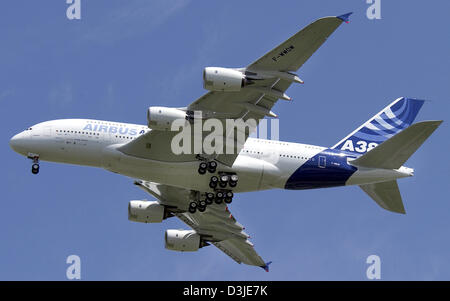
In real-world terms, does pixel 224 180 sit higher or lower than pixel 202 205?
higher

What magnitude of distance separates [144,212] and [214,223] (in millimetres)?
5451

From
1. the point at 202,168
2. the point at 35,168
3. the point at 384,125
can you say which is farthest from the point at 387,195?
the point at 35,168

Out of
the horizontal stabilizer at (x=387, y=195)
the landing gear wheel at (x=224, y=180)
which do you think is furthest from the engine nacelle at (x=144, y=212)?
the horizontal stabilizer at (x=387, y=195)

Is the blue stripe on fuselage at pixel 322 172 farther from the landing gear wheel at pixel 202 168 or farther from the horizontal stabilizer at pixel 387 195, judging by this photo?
the landing gear wheel at pixel 202 168

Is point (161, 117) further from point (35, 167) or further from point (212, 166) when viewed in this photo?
point (35, 167)

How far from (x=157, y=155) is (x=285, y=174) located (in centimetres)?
798

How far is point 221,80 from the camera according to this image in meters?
46.6

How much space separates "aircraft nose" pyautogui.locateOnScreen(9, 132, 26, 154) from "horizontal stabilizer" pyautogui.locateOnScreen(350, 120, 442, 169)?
20.4 meters

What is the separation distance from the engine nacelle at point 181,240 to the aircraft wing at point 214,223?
680 millimetres

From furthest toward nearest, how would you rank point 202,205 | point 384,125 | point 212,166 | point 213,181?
point 384,125 < point 202,205 < point 213,181 < point 212,166

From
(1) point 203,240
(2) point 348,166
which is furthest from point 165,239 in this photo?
(2) point 348,166

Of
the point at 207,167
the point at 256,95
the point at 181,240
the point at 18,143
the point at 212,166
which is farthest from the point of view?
the point at 181,240

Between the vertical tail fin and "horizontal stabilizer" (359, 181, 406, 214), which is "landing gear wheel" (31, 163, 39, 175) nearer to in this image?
the vertical tail fin

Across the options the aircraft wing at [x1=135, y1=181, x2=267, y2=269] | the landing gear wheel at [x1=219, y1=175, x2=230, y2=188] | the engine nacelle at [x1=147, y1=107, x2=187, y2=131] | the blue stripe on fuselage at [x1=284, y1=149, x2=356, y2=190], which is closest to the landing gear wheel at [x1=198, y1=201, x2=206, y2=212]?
the landing gear wheel at [x1=219, y1=175, x2=230, y2=188]
